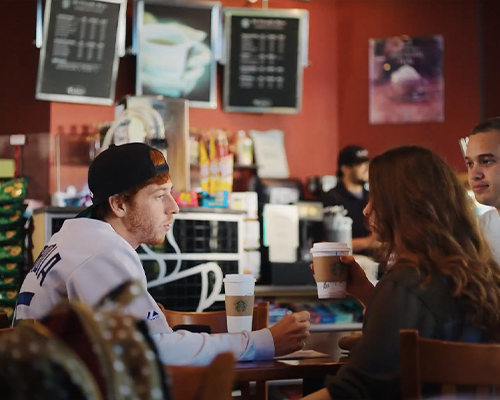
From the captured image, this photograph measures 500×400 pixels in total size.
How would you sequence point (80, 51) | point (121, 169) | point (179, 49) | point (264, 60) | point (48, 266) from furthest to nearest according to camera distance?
1. point (264, 60)
2. point (179, 49)
3. point (80, 51)
4. point (121, 169)
5. point (48, 266)

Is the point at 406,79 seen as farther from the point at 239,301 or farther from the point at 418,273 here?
the point at 418,273

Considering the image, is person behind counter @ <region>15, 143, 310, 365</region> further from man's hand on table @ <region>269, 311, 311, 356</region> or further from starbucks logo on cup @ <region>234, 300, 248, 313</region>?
starbucks logo on cup @ <region>234, 300, 248, 313</region>

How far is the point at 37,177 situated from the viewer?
625 cm

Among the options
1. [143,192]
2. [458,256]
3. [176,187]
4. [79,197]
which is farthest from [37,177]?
[458,256]

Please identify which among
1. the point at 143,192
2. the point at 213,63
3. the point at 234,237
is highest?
the point at 213,63

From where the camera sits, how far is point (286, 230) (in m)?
6.07

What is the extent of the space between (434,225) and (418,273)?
139 millimetres

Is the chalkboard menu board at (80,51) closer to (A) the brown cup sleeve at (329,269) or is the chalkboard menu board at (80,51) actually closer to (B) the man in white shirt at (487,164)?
(B) the man in white shirt at (487,164)

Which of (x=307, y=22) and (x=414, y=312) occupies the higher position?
(x=307, y=22)

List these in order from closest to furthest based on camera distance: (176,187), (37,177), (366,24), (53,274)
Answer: (53,274) → (176,187) → (37,177) → (366,24)

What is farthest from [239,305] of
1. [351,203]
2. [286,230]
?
[351,203]

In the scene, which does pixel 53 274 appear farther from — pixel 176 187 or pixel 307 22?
pixel 307 22

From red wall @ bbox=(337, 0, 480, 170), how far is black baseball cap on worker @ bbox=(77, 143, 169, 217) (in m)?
4.78

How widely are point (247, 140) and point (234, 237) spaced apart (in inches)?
72.8
